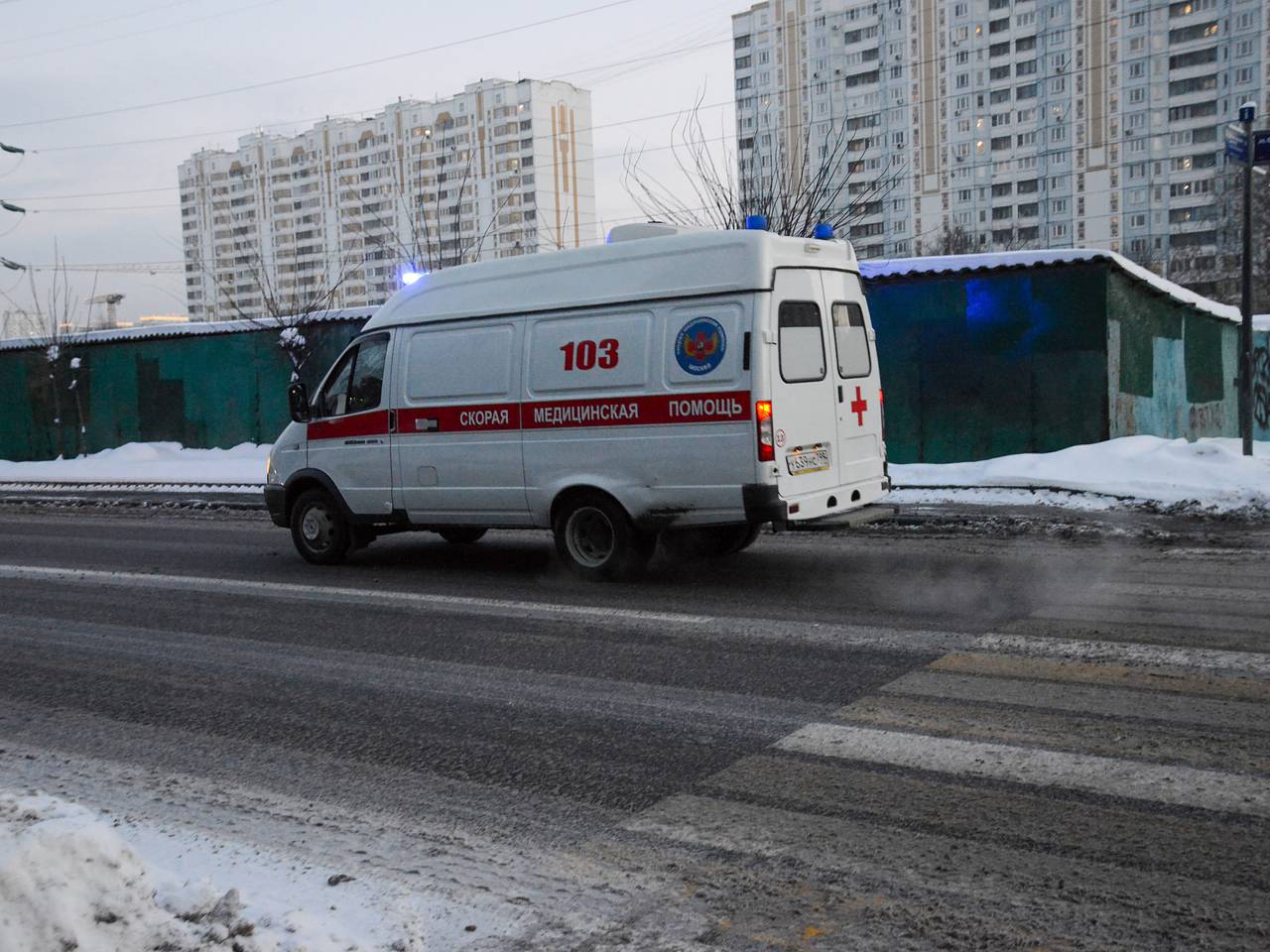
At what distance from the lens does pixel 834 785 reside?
4.30m

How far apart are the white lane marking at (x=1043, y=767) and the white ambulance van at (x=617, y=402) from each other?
11.5 feet

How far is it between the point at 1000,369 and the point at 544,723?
13.3 m

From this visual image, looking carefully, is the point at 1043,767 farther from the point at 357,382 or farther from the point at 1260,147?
the point at 1260,147

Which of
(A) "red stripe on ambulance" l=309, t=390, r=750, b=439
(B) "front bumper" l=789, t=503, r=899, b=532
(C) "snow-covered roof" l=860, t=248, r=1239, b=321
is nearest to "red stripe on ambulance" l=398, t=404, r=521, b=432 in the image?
(A) "red stripe on ambulance" l=309, t=390, r=750, b=439

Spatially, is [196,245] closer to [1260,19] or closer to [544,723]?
[1260,19]

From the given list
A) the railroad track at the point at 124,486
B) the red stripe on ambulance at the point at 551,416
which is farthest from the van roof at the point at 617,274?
the railroad track at the point at 124,486

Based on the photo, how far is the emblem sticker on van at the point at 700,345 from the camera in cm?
840

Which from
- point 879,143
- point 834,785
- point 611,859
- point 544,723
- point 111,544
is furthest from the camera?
point 879,143

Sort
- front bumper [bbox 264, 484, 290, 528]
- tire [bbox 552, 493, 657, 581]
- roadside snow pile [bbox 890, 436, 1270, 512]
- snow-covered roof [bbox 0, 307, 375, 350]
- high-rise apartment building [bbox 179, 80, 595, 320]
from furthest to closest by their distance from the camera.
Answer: high-rise apartment building [bbox 179, 80, 595, 320], snow-covered roof [bbox 0, 307, 375, 350], roadside snow pile [bbox 890, 436, 1270, 512], front bumper [bbox 264, 484, 290, 528], tire [bbox 552, 493, 657, 581]

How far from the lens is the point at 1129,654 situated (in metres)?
6.04

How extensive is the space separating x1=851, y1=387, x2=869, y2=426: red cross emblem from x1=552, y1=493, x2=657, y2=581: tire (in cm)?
190

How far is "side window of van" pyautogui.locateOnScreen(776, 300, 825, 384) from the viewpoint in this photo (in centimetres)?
850

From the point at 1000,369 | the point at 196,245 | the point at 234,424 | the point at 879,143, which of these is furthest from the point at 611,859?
the point at 196,245

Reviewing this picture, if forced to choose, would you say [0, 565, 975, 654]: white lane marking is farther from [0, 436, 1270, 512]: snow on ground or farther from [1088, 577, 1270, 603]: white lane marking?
[0, 436, 1270, 512]: snow on ground
